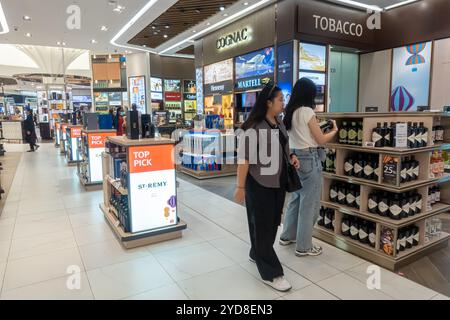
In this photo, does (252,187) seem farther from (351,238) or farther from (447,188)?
(447,188)

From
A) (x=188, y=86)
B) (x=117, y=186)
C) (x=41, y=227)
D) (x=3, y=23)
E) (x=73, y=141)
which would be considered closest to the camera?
(x=117, y=186)

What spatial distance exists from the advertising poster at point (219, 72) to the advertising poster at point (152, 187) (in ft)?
19.8

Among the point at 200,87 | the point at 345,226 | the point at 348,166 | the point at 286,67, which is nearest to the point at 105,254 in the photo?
the point at 345,226

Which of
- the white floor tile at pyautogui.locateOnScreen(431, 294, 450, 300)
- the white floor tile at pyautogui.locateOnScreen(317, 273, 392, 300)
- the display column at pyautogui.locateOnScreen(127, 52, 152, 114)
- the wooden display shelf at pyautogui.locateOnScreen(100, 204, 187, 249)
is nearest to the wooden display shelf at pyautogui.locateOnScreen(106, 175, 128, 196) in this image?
the wooden display shelf at pyautogui.locateOnScreen(100, 204, 187, 249)

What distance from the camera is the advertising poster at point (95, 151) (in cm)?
584

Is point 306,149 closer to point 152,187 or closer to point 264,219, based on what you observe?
point 264,219

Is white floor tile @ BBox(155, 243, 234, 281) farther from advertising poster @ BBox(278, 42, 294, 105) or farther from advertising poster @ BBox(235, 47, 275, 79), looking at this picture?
advertising poster @ BBox(235, 47, 275, 79)

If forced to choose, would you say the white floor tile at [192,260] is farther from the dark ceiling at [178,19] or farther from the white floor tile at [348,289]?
the dark ceiling at [178,19]

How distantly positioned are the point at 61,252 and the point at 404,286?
128 inches

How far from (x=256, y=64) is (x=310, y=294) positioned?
6.36m

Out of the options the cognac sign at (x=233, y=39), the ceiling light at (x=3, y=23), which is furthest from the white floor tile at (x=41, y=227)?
the ceiling light at (x=3, y=23)

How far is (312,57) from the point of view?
22.3ft

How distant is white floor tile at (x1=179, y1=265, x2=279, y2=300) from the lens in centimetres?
244

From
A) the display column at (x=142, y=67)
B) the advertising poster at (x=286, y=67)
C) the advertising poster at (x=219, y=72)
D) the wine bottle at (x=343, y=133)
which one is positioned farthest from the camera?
the display column at (x=142, y=67)
